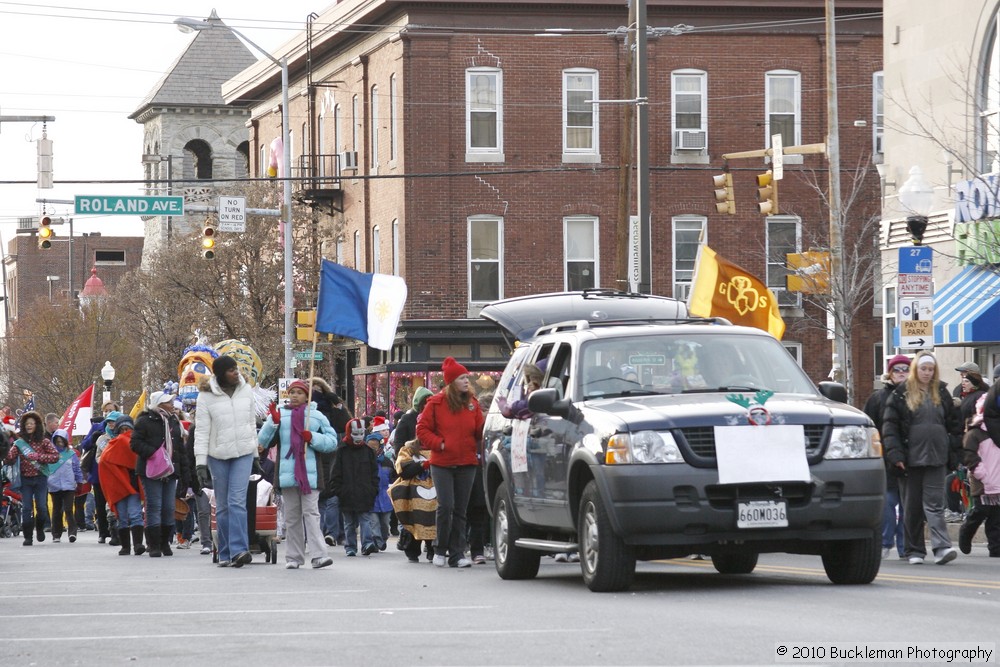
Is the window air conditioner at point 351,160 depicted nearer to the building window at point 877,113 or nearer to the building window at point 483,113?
the building window at point 483,113

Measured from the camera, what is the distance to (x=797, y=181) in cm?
4566

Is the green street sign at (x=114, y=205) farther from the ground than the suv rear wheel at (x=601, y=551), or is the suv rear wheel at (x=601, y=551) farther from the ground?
the green street sign at (x=114, y=205)

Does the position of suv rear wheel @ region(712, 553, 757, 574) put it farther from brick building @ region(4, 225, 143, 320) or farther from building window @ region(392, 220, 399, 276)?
brick building @ region(4, 225, 143, 320)

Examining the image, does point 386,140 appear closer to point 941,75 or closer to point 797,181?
point 797,181

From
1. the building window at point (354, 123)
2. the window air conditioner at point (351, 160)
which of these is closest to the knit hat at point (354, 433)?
the window air conditioner at point (351, 160)

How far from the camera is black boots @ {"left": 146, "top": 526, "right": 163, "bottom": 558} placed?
68.7 ft

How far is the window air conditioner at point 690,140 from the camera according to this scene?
4516 cm

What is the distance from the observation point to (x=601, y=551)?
1221 centimetres

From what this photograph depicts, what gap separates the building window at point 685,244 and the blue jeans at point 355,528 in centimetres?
2519

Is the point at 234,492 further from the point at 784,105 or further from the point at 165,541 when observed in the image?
the point at 784,105

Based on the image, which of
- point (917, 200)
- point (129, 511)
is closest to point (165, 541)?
point (129, 511)

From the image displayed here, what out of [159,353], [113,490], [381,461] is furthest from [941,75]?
[159,353]

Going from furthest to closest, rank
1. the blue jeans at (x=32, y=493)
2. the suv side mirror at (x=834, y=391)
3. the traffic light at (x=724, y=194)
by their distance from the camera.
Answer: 1. the traffic light at (x=724, y=194)
2. the blue jeans at (x=32, y=493)
3. the suv side mirror at (x=834, y=391)

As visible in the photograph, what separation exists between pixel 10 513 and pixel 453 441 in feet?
56.6
